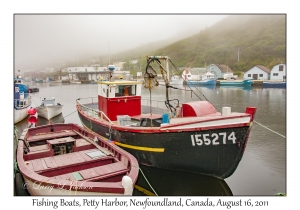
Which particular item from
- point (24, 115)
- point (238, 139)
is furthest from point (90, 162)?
point (24, 115)

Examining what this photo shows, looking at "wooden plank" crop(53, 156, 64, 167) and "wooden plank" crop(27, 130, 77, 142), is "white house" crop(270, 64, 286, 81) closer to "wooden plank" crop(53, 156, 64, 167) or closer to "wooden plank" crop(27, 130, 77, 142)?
"wooden plank" crop(27, 130, 77, 142)

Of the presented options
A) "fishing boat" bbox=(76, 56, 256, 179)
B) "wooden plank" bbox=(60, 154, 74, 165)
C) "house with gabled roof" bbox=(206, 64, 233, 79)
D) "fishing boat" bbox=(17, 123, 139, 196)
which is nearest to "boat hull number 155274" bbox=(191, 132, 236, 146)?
"fishing boat" bbox=(76, 56, 256, 179)

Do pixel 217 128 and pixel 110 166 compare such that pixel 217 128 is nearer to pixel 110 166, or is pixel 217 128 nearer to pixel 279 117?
pixel 110 166

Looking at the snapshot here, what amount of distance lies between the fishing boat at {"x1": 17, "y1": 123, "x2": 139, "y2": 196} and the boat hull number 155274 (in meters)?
2.53

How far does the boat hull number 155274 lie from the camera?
899 centimetres

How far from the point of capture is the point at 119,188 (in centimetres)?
630

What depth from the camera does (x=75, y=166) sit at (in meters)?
8.60

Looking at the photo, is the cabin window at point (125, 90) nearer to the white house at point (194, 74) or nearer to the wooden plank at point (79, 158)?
the wooden plank at point (79, 158)

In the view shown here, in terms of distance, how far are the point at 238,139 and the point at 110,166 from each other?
4650 millimetres

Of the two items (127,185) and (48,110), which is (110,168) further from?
(48,110)

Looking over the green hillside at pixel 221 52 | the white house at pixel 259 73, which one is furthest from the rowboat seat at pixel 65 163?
the white house at pixel 259 73

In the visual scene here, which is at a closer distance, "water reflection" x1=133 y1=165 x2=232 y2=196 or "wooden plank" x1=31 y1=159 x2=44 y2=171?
"wooden plank" x1=31 y1=159 x2=44 y2=171

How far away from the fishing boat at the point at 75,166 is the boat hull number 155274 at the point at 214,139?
2528 millimetres

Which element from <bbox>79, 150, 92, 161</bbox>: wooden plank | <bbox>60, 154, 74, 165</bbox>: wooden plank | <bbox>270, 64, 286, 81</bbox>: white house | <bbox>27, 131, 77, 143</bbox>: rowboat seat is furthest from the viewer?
<bbox>270, 64, 286, 81</bbox>: white house
